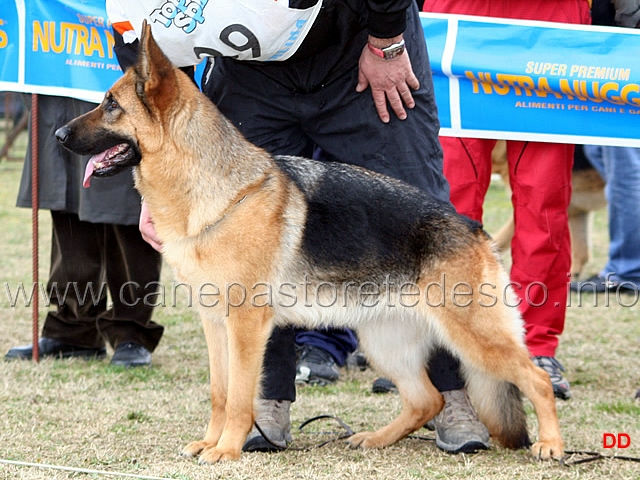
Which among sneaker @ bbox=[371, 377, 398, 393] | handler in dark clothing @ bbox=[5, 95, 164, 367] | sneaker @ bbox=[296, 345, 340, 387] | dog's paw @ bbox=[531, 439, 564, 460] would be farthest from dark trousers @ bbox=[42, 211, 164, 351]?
dog's paw @ bbox=[531, 439, 564, 460]

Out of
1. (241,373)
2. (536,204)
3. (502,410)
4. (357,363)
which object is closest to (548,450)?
(502,410)

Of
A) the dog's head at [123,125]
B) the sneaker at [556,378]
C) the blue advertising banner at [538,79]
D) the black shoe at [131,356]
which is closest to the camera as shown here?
the dog's head at [123,125]

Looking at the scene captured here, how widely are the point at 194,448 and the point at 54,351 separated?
6.80ft

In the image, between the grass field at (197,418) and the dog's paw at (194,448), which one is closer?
the grass field at (197,418)

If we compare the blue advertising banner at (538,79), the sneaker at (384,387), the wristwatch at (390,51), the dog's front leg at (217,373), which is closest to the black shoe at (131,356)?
the sneaker at (384,387)

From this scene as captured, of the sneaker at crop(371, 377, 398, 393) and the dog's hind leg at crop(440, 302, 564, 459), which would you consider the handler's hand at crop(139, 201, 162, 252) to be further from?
the sneaker at crop(371, 377, 398, 393)

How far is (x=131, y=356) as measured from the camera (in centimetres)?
497

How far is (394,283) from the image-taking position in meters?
3.37

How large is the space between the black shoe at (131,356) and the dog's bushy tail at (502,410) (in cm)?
215

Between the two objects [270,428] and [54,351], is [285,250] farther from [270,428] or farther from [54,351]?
[54,351]

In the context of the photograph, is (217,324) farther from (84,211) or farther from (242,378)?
(84,211)

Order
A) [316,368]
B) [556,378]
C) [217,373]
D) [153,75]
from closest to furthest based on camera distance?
[153,75] < [217,373] < [556,378] < [316,368]

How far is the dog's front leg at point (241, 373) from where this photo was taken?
10.6 ft

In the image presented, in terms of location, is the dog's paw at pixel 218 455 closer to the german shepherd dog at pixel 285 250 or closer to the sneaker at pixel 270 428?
the german shepherd dog at pixel 285 250
